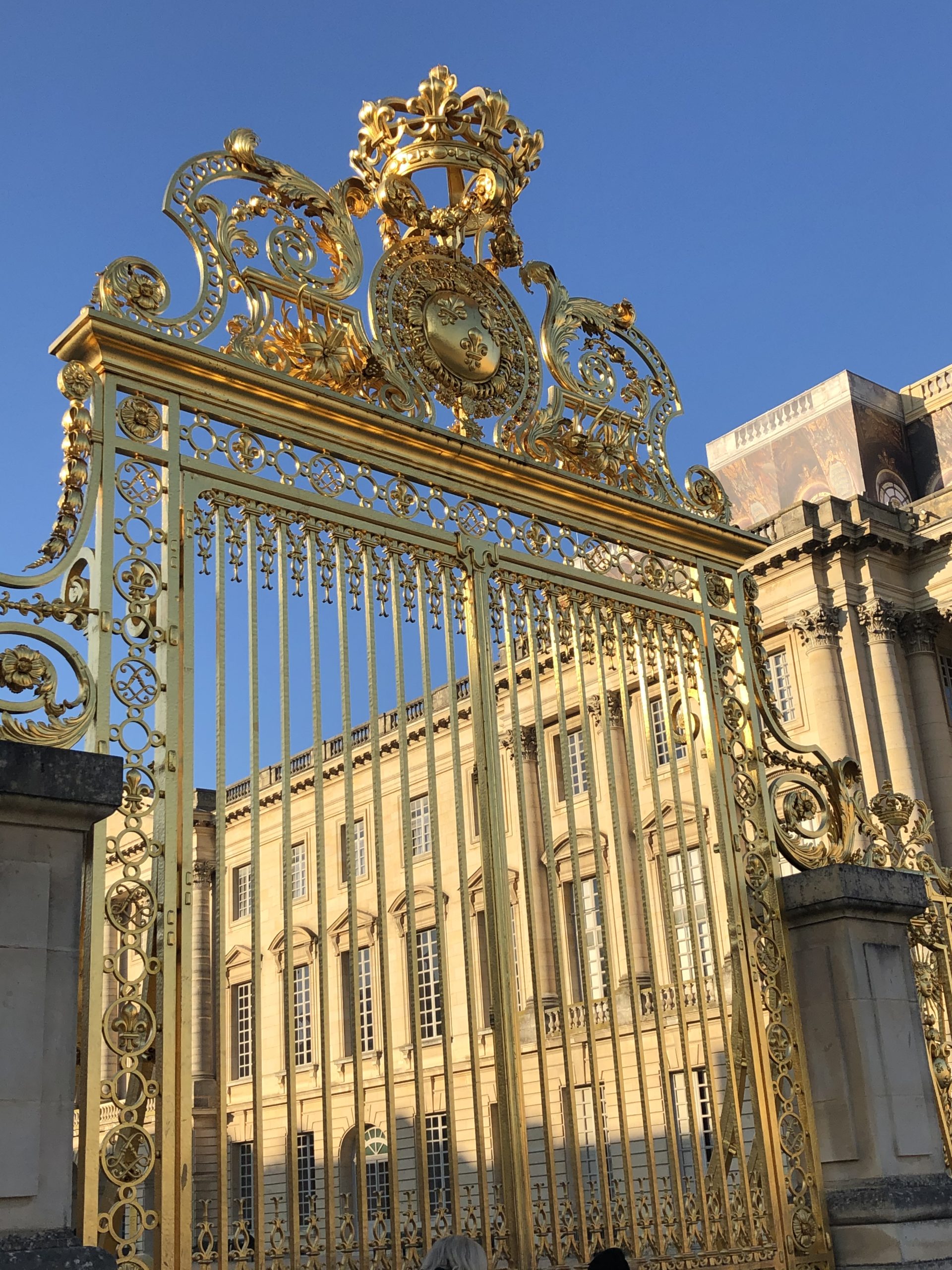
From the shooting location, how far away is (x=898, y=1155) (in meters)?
6.83

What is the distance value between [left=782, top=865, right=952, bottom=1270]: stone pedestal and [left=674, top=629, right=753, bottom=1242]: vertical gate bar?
491mm

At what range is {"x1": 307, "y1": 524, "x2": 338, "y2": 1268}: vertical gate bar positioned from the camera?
5.13 meters

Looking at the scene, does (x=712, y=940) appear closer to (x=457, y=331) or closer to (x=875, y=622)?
(x=457, y=331)

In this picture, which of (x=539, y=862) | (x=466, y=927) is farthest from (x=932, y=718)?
(x=466, y=927)

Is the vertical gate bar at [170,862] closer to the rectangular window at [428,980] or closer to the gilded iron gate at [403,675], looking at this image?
the gilded iron gate at [403,675]

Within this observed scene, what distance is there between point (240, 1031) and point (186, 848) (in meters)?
4.92

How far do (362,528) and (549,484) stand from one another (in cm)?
125

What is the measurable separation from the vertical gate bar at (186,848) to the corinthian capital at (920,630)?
21.4 m

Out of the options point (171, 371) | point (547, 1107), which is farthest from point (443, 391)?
point (547, 1107)

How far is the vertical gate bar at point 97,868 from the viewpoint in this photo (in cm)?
451

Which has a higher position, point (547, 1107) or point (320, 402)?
point (320, 402)

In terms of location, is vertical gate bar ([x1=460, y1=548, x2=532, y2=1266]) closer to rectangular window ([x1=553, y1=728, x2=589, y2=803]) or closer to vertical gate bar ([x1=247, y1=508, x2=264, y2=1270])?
vertical gate bar ([x1=247, y1=508, x2=264, y2=1270])

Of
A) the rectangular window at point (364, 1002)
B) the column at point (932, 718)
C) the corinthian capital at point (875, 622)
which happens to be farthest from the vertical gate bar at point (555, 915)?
the corinthian capital at point (875, 622)

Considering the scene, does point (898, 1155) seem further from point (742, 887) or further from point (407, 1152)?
point (407, 1152)
